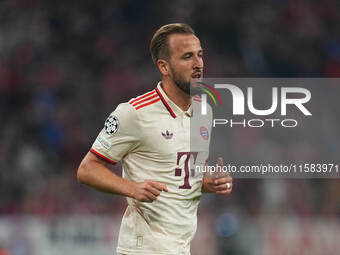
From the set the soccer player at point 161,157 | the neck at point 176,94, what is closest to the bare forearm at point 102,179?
the soccer player at point 161,157

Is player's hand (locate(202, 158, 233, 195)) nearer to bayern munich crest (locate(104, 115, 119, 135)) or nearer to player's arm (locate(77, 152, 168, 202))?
player's arm (locate(77, 152, 168, 202))

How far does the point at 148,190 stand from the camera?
13.1 feet

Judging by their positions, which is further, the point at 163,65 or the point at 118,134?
the point at 163,65

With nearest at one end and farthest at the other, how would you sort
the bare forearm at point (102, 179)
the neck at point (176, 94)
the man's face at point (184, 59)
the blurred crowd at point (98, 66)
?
the bare forearm at point (102, 179) < the man's face at point (184, 59) < the neck at point (176, 94) < the blurred crowd at point (98, 66)

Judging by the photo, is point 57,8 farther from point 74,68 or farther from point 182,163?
point 182,163

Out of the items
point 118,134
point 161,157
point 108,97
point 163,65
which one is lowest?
point 161,157

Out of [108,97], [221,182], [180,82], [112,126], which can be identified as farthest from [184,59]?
[108,97]

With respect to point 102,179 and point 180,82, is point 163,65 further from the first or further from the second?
point 102,179

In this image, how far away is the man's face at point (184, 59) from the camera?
4.37m

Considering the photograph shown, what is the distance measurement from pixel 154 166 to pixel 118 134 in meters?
0.31

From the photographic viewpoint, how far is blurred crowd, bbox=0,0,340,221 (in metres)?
9.68

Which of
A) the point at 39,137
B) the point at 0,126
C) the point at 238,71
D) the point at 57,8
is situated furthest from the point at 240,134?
the point at 57,8

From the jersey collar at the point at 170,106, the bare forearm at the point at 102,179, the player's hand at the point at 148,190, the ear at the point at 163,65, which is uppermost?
the ear at the point at 163,65

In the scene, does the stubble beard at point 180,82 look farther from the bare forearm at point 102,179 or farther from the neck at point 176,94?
the bare forearm at point 102,179
